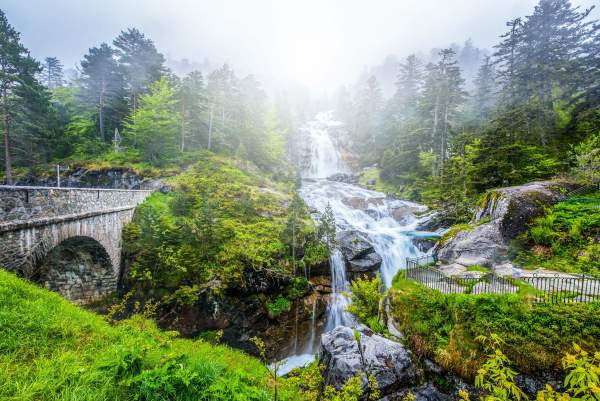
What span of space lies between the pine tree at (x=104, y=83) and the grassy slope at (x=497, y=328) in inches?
1459

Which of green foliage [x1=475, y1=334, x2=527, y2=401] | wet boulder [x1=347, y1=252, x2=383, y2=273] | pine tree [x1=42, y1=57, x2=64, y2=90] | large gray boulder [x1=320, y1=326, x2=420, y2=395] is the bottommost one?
large gray boulder [x1=320, y1=326, x2=420, y2=395]

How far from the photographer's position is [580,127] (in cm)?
1942

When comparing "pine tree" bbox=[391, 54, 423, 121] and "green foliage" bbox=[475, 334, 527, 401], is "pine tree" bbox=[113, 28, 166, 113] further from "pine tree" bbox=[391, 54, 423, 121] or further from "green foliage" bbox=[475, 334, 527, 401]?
"green foliage" bbox=[475, 334, 527, 401]

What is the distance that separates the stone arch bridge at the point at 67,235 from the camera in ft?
23.6

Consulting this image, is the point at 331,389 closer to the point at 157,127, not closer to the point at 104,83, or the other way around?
the point at 157,127

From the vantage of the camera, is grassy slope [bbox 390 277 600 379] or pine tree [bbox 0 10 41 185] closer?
grassy slope [bbox 390 277 600 379]

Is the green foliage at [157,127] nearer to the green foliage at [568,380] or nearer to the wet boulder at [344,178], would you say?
the wet boulder at [344,178]

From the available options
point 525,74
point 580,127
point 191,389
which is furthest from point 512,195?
point 525,74

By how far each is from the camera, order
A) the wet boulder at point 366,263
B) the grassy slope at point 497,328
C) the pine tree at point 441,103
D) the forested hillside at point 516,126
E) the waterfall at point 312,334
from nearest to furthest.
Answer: the grassy slope at point 497,328 → the waterfall at point 312,334 → the wet boulder at point 366,263 → the forested hillside at point 516,126 → the pine tree at point 441,103

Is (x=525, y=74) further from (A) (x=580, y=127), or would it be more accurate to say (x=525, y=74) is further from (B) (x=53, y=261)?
(B) (x=53, y=261)

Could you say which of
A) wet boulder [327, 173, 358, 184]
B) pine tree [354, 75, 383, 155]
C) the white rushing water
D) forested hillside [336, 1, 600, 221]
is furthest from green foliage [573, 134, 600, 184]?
pine tree [354, 75, 383, 155]

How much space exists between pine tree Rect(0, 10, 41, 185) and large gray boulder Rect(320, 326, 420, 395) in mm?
28143

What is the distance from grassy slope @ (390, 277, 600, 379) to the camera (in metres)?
6.80

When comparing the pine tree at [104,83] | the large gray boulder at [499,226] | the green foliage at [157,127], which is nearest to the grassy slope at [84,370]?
the large gray boulder at [499,226]
